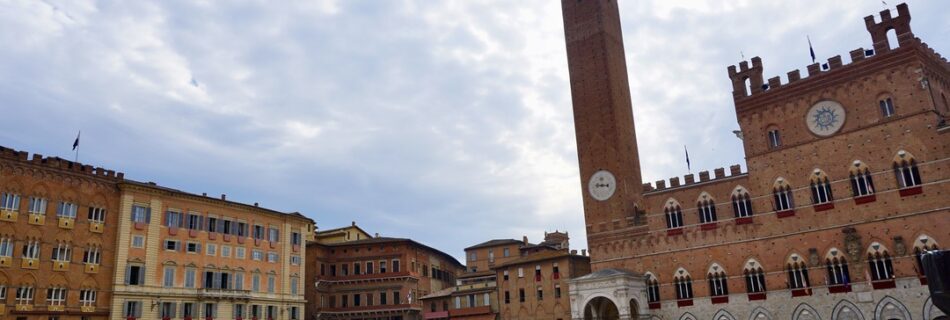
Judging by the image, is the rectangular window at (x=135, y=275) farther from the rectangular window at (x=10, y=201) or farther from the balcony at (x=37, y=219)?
the rectangular window at (x=10, y=201)

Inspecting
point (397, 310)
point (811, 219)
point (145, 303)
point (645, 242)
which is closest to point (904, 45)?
point (811, 219)

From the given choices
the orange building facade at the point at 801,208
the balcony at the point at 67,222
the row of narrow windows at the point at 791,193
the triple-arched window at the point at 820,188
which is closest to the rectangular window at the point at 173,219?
the balcony at the point at 67,222

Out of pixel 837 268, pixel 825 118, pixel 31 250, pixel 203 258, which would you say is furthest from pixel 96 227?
pixel 825 118

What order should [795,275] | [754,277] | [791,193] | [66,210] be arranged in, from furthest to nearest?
[66,210], [754,277], [791,193], [795,275]

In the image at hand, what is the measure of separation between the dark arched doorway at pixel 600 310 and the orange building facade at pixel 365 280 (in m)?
24.7

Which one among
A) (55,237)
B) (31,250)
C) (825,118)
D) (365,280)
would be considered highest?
(825,118)

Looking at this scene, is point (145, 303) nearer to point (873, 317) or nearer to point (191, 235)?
point (191, 235)

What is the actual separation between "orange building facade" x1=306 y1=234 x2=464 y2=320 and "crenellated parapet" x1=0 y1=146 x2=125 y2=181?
2418cm

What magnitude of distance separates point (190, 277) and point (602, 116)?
3732cm

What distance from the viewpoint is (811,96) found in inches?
1786

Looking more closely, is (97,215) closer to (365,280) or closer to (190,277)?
(190,277)

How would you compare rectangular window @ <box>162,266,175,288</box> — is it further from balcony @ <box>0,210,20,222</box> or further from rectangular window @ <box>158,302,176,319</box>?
balcony @ <box>0,210,20,222</box>

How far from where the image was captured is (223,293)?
5800 cm

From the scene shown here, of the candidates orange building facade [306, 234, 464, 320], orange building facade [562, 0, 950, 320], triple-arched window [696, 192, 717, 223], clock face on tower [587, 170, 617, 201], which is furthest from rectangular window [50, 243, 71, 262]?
triple-arched window [696, 192, 717, 223]
